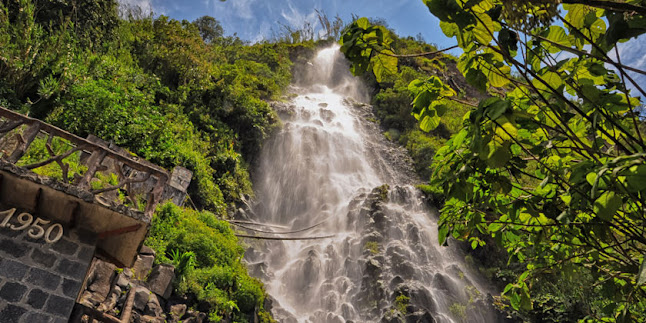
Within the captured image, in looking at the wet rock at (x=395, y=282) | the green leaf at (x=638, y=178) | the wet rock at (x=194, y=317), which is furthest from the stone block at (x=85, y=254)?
the wet rock at (x=395, y=282)

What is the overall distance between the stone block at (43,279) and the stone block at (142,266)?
2.87m

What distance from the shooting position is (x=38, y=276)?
4246 mm

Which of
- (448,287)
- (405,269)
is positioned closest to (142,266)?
(405,269)

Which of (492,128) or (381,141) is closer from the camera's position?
(492,128)

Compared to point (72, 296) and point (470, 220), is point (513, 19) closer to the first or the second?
point (470, 220)

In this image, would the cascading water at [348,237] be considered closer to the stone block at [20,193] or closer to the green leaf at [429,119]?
the stone block at [20,193]

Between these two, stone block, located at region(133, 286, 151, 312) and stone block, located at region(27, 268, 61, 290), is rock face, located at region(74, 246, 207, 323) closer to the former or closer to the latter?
stone block, located at region(133, 286, 151, 312)

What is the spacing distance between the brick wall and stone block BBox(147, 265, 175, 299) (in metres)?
2.88

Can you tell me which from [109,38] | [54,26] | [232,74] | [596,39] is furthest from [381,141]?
[596,39]

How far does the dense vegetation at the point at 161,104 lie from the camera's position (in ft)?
28.8

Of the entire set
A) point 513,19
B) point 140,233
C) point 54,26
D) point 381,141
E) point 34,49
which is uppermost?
point 381,141

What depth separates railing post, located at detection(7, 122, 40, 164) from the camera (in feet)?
14.6

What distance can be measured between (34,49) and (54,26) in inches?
126

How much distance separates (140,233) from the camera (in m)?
4.79
